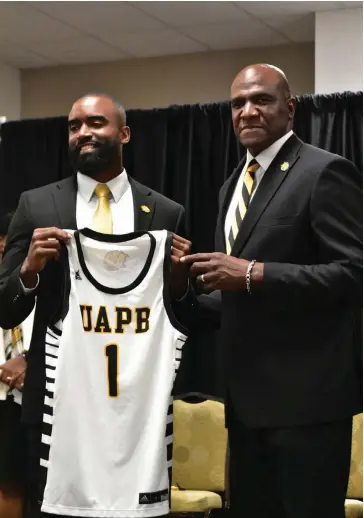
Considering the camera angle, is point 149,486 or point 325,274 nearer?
point 325,274

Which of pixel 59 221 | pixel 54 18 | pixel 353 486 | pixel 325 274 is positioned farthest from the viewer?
pixel 54 18

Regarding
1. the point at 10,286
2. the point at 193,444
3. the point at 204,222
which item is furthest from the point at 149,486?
the point at 204,222

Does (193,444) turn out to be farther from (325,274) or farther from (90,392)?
(325,274)

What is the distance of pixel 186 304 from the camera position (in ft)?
9.31

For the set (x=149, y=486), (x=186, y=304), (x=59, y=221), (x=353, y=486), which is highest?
(x=59, y=221)

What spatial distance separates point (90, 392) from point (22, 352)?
167 cm

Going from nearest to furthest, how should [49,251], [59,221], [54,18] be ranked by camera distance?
[49,251] → [59,221] → [54,18]

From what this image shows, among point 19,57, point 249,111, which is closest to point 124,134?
point 249,111

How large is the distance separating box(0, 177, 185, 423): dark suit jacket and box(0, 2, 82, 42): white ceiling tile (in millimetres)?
3296

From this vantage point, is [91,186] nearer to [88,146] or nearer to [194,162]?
[88,146]

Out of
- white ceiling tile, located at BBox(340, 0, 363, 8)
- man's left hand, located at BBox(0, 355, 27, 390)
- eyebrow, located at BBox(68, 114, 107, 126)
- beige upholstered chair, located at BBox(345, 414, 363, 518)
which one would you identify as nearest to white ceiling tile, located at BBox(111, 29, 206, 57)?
white ceiling tile, located at BBox(340, 0, 363, 8)

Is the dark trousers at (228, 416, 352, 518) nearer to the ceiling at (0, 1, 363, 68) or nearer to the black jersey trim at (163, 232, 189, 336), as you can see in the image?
the black jersey trim at (163, 232, 189, 336)

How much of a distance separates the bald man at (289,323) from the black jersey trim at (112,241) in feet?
0.69

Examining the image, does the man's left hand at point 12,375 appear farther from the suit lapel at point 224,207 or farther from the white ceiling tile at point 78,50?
the white ceiling tile at point 78,50
